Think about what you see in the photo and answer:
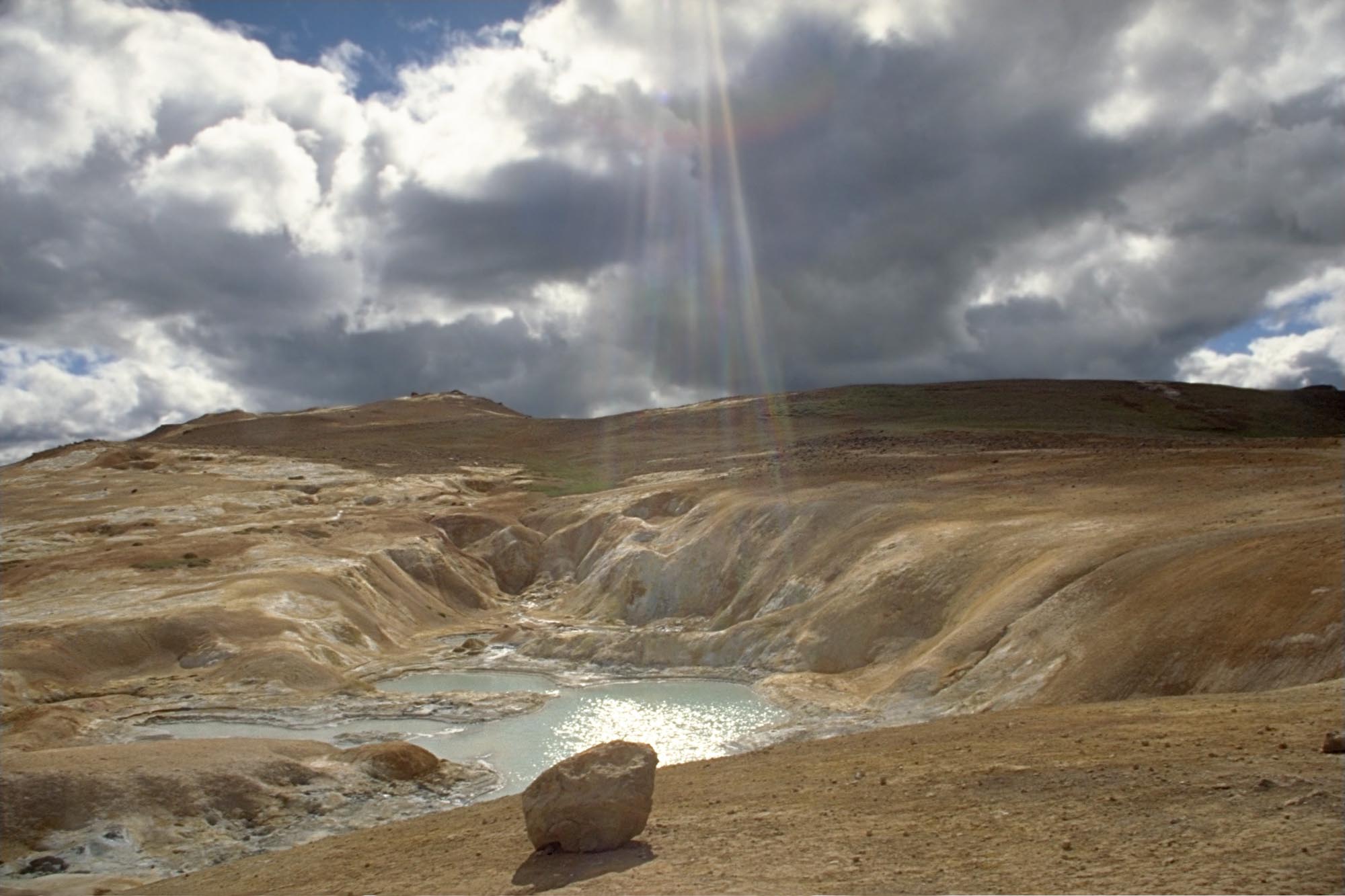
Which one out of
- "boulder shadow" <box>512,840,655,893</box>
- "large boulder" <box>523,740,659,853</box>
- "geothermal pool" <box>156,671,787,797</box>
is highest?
"large boulder" <box>523,740,659,853</box>

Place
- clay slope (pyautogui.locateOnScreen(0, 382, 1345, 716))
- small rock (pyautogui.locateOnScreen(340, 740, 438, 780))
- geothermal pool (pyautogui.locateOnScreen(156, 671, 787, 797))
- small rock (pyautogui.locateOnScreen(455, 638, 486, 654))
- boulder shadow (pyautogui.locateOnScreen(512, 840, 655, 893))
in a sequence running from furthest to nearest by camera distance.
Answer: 1. small rock (pyautogui.locateOnScreen(455, 638, 486, 654))
2. geothermal pool (pyautogui.locateOnScreen(156, 671, 787, 797))
3. small rock (pyautogui.locateOnScreen(340, 740, 438, 780))
4. clay slope (pyautogui.locateOnScreen(0, 382, 1345, 716))
5. boulder shadow (pyautogui.locateOnScreen(512, 840, 655, 893))

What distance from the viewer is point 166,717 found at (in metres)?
29.8

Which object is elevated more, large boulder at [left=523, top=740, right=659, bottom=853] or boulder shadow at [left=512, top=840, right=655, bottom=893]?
large boulder at [left=523, top=740, right=659, bottom=853]

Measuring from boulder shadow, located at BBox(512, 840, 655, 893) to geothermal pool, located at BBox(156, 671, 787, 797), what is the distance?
10044 mm

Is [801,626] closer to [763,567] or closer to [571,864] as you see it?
[763,567]

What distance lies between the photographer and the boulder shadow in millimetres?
12039

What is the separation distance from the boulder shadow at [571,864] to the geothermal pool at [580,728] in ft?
33.0

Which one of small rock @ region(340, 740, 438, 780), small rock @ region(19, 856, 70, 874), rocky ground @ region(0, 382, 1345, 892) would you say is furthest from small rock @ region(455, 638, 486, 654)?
small rock @ region(19, 856, 70, 874)

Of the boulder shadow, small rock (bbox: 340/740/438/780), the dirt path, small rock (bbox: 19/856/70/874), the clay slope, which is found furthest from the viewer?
small rock (bbox: 340/740/438/780)

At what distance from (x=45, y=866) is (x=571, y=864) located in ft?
38.5

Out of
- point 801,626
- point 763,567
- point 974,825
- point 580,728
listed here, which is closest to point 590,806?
point 974,825

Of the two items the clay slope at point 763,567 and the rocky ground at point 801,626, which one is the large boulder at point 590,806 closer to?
the rocky ground at point 801,626

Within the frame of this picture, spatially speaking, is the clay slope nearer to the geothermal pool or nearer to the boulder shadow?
the geothermal pool

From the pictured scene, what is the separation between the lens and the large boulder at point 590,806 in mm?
12828
